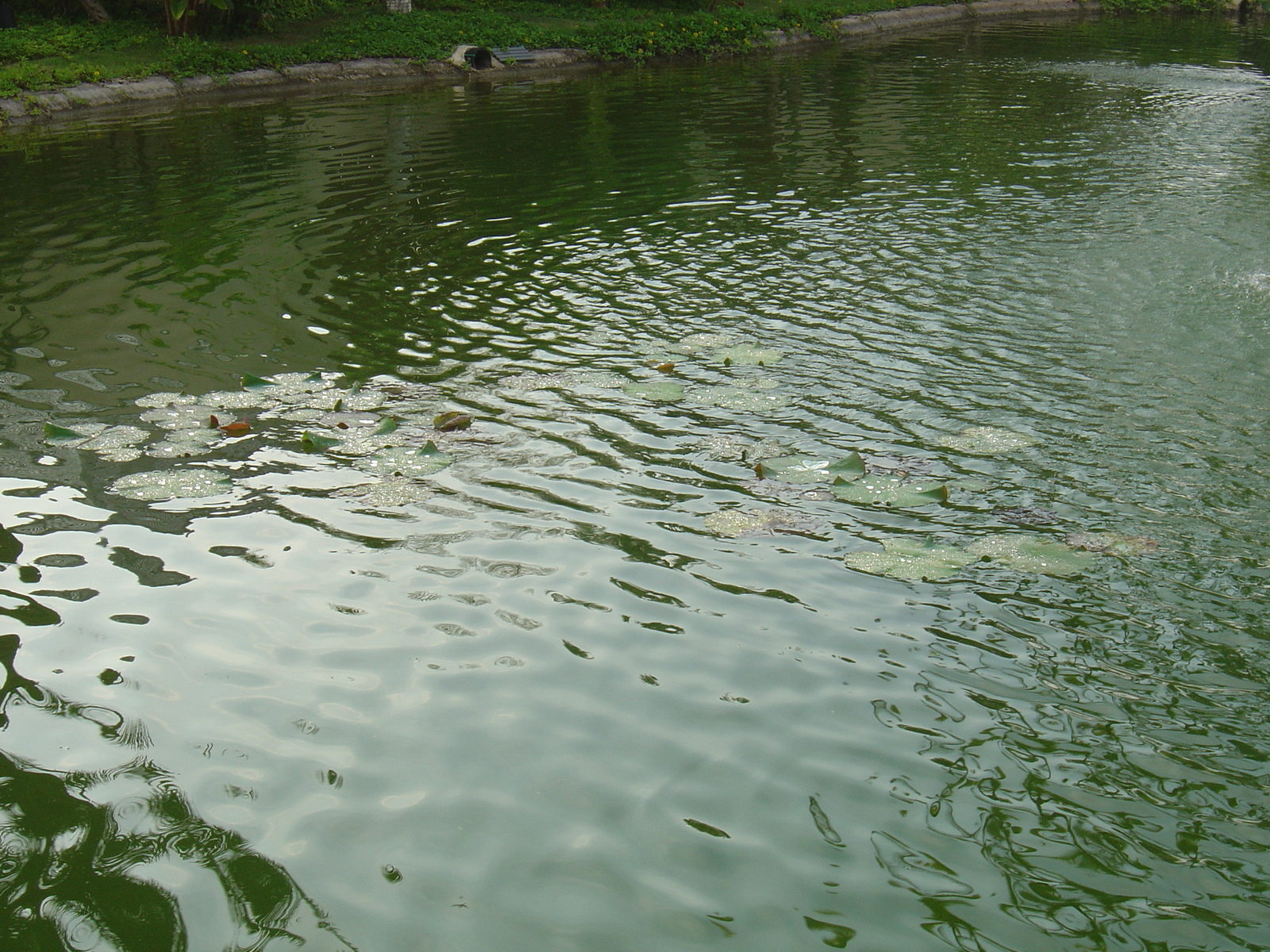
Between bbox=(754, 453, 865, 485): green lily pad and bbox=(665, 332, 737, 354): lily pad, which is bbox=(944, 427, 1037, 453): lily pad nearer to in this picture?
bbox=(754, 453, 865, 485): green lily pad

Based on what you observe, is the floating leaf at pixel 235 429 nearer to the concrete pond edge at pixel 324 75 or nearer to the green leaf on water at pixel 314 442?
the green leaf on water at pixel 314 442

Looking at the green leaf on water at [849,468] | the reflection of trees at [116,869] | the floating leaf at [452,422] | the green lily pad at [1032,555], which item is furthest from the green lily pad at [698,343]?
the reflection of trees at [116,869]

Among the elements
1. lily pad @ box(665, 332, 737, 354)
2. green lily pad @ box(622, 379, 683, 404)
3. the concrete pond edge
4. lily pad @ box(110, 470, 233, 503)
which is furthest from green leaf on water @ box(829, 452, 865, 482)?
the concrete pond edge

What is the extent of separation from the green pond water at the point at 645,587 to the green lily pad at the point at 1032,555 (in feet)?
0.09

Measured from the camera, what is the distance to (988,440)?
5320mm

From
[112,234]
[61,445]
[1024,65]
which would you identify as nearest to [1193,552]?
[61,445]

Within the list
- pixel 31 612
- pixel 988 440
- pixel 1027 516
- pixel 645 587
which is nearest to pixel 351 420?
pixel 31 612

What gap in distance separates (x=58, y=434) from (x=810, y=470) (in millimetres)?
4071

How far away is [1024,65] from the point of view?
20.7 m

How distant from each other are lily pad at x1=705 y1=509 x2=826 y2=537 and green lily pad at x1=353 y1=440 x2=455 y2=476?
1.50 metres

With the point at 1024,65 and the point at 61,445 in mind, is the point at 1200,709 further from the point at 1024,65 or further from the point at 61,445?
the point at 1024,65

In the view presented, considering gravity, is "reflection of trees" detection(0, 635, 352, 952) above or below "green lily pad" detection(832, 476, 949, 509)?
below

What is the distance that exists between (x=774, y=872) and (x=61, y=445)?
471cm

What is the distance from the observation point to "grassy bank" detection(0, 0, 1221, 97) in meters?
18.4
